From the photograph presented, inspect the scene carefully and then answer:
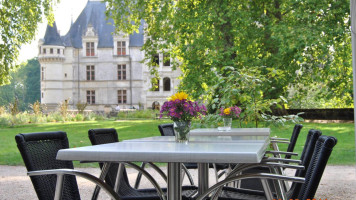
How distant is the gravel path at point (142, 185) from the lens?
6.18m

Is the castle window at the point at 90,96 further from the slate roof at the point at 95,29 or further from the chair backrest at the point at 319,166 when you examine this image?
the chair backrest at the point at 319,166

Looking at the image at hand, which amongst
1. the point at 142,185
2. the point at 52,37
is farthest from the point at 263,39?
the point at 52,37

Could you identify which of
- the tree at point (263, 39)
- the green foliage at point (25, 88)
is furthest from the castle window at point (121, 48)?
the tree at point (263, 39)

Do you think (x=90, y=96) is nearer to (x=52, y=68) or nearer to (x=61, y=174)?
(x=52, y=68)

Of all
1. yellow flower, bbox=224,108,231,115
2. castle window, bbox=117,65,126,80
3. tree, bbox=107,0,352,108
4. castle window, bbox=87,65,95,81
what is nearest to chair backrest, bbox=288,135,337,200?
yellow flower, bbox=224,108,231,115

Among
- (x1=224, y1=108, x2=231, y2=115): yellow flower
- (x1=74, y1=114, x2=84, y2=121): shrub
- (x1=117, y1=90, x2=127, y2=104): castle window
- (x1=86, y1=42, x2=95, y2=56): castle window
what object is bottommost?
(x1=74, y1=114, x2=84, y2=121): shrub

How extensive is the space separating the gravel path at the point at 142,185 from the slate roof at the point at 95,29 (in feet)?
124

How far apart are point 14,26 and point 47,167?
13.5m

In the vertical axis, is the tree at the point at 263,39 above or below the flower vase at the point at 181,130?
above

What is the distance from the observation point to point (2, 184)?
737cm

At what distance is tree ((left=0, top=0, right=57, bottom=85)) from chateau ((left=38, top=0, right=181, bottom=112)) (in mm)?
29369

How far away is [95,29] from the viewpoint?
153ft

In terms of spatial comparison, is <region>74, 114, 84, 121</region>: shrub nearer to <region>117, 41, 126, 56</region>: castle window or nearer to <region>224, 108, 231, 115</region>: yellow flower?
<region>117, 41, 126, 56</region>: castle window

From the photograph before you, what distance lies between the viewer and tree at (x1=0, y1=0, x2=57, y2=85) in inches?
594
